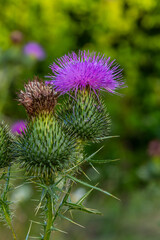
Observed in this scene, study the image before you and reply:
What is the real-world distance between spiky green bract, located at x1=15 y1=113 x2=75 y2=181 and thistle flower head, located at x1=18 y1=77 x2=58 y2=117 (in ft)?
0.19

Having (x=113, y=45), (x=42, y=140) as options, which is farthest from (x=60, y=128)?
(x=113, y=45)

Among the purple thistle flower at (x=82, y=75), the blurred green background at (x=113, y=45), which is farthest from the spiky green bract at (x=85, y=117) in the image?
the blurred green background at (x=113, y=45)

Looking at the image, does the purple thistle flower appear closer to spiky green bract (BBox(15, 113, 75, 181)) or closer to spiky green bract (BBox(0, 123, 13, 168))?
spiky green bract (BBox(15, 113, 75, 181))

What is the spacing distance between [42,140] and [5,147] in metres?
0.23

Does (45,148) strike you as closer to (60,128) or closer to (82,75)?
(60,128)

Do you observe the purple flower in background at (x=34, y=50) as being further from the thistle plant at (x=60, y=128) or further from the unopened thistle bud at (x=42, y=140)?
the unopened thistle bud at (x=42, y=140)

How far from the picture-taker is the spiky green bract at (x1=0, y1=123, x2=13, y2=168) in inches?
85.8

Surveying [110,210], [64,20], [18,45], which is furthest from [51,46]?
[110,210]

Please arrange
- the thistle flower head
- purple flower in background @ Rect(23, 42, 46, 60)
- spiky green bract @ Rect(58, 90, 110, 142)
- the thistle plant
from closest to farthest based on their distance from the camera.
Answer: the thistle plant < the thistle flower head < spiky green bract @ Rect(58, 90, 110, 142) < purple flower in background @ Rect(23, 42, 46, 60)

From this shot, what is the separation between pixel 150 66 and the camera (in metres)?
10.3

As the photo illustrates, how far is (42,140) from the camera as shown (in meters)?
2.31

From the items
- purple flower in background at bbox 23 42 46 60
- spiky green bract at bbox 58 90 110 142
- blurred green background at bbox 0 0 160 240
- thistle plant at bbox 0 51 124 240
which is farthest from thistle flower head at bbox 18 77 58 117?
purple flower in background at bbox 23 42 46 60

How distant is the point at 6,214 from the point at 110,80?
108cm

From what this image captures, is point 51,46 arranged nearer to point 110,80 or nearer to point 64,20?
point 64,20
